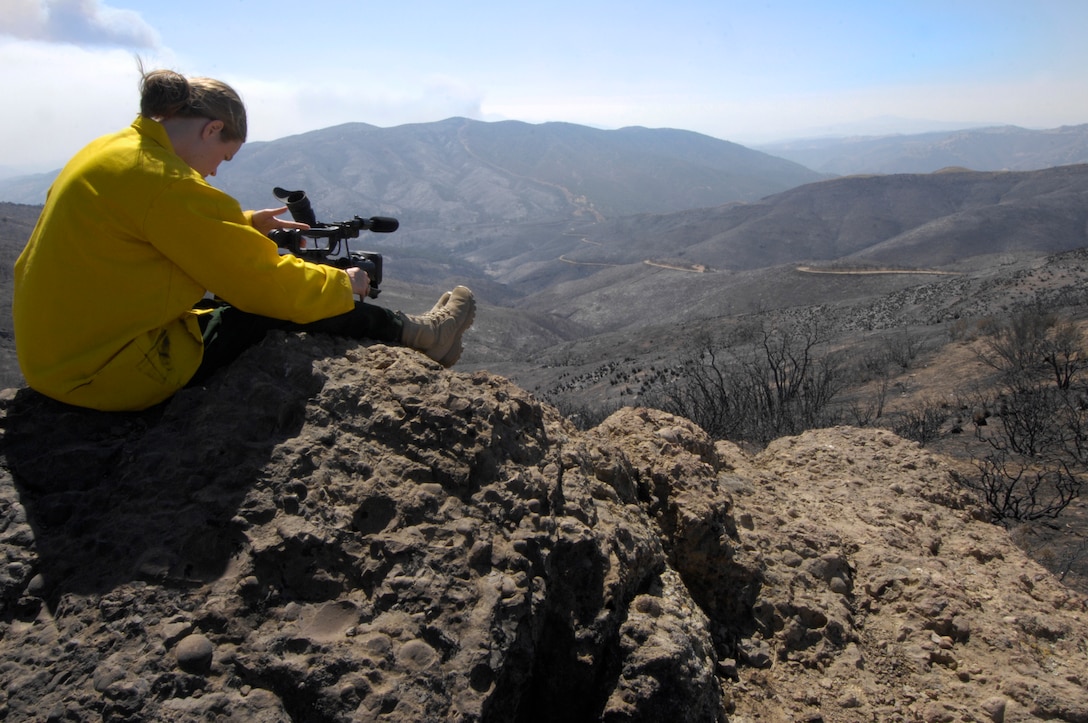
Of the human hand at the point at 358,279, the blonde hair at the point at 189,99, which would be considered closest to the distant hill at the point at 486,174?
the human hand at the point at 358,279

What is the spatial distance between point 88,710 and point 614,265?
72444mm

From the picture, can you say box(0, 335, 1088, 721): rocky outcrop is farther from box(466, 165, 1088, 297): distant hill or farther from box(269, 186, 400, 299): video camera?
box(466, 165, 1088, 297): distant hill

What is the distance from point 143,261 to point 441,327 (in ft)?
3.24

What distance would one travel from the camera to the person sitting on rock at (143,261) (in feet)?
5.84

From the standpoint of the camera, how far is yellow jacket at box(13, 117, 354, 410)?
178 cm

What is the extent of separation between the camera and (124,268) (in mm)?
1812

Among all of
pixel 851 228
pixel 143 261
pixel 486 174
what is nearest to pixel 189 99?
pixel 143 261

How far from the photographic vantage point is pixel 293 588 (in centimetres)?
156

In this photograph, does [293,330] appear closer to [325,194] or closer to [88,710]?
[88,710]

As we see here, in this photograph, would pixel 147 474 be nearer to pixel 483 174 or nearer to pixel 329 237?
pixel 329 237

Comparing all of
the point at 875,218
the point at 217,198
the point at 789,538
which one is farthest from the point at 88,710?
the point at 875,218

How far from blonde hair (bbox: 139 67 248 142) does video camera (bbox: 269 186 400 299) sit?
1.60 ft

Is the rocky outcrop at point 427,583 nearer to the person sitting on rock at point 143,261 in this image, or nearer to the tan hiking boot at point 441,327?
the person sitting on rock at point 143,261

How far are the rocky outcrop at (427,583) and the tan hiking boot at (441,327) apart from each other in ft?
0.83
